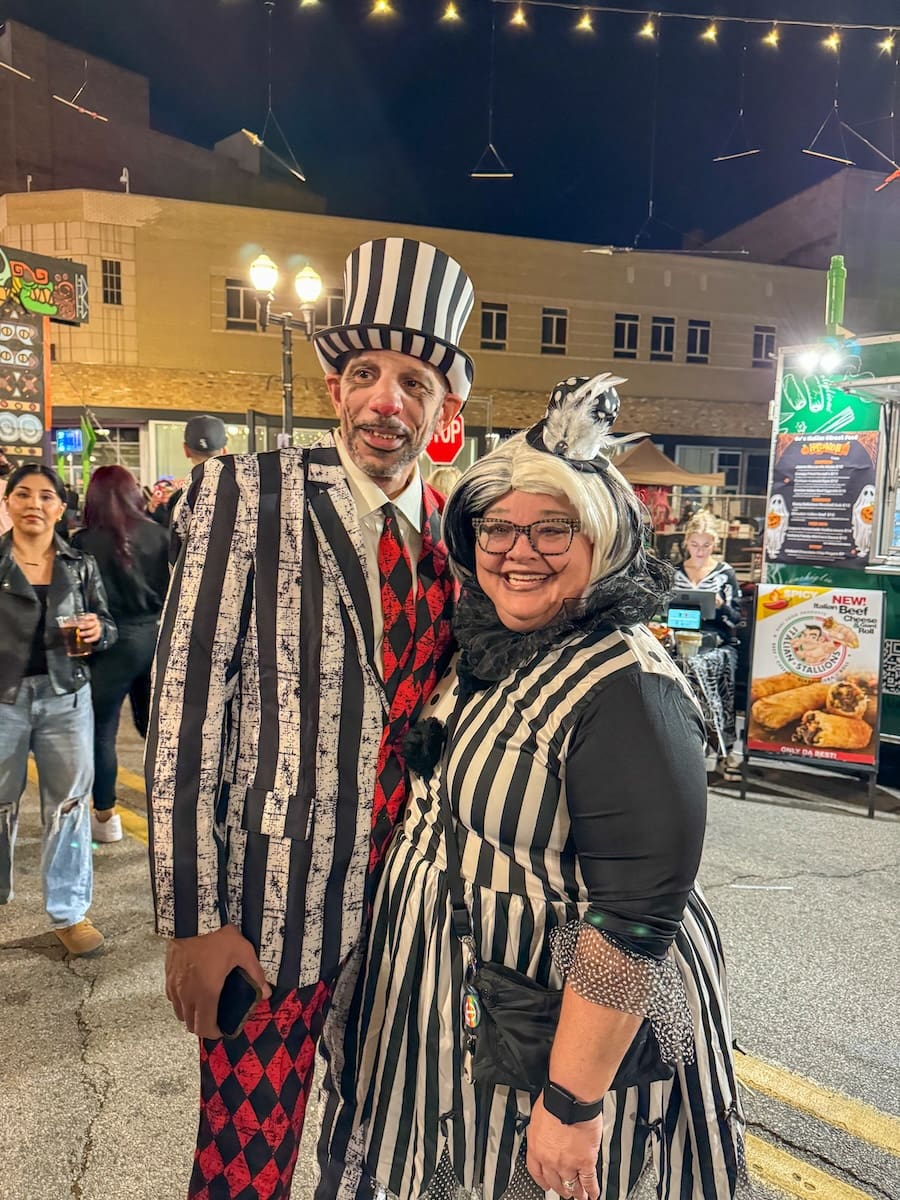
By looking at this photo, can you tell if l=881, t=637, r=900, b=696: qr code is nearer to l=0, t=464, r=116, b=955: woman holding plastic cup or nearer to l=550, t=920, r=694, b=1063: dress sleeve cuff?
l=550, t=920, r=694, b=1063: dress sleeve cuff

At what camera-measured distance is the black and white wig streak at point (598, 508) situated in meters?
1.31

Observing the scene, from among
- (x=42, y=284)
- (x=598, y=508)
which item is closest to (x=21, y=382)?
(x=42, y=284)

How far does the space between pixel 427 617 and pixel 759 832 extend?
3641mm

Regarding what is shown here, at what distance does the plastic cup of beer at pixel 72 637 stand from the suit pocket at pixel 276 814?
6.90ft

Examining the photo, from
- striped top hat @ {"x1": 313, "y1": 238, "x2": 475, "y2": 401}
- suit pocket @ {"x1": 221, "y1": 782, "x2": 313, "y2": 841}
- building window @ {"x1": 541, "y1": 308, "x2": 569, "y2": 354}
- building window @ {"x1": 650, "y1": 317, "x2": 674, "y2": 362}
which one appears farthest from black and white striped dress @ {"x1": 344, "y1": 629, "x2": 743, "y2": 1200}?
building window @ {"x1": 650, "y1": 317, "x2": 674, "y2": 362}

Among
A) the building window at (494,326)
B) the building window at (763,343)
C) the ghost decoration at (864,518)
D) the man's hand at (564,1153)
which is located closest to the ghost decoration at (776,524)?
the ghost decoration at (864,518)

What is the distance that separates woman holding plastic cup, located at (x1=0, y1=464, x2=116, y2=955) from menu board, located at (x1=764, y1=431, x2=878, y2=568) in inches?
196

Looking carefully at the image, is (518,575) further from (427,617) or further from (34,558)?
(34,558)

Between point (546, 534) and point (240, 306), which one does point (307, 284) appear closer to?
point (546, 534)

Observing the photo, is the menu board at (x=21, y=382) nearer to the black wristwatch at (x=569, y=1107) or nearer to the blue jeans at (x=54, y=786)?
the blue jeans at (x=54, y=786)

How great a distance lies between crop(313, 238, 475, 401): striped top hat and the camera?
5.37 feet

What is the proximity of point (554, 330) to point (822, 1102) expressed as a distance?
62.1ft

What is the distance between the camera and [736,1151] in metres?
1.39

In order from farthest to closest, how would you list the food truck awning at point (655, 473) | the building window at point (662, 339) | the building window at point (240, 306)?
the building window at point (662, 339)
the building window at point (240, 306)
the food truck awning at point (655, 473)
